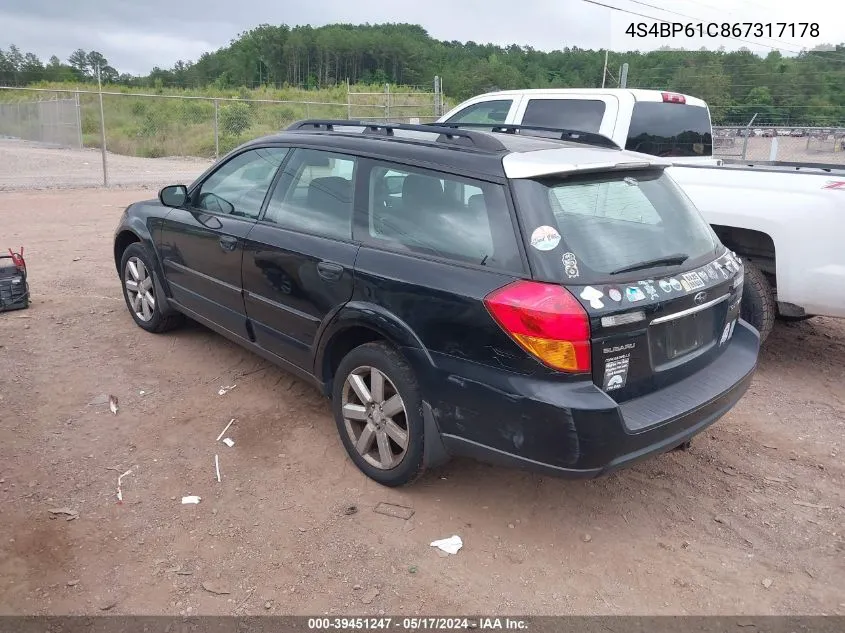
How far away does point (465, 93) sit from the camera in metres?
32.8

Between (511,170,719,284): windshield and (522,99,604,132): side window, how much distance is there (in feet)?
9.93

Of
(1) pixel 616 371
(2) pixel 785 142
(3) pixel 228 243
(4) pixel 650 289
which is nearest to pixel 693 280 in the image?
(4) pixel 650 289

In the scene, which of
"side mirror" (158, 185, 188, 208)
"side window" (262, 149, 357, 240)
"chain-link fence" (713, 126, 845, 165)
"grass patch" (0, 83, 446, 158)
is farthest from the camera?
"grass patch" (0, 83, 446, 158)

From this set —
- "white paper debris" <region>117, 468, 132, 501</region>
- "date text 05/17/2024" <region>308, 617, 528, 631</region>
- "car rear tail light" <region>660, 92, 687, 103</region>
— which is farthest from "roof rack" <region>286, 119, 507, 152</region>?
"car rear tail light" <region>660, 92, 687, 103</region>

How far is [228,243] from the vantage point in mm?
4188

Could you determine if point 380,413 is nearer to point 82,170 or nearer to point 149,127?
point 82,170

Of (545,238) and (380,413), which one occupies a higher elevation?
(545,238)

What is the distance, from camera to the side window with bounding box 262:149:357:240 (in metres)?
3.59

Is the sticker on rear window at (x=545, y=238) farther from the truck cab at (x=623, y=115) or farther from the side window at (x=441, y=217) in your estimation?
the truck cab at (x=623, y=115)

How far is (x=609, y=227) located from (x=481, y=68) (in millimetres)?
32010

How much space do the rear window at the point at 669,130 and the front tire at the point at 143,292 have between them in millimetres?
4174

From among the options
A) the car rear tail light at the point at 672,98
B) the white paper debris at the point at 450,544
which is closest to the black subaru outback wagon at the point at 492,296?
the white paper debris at the point at 450,544

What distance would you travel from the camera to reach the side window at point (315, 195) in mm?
3586

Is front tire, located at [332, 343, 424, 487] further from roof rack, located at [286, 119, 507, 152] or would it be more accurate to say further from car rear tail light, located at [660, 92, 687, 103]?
car rear tail light, located at [660, 92, 687, 103]
